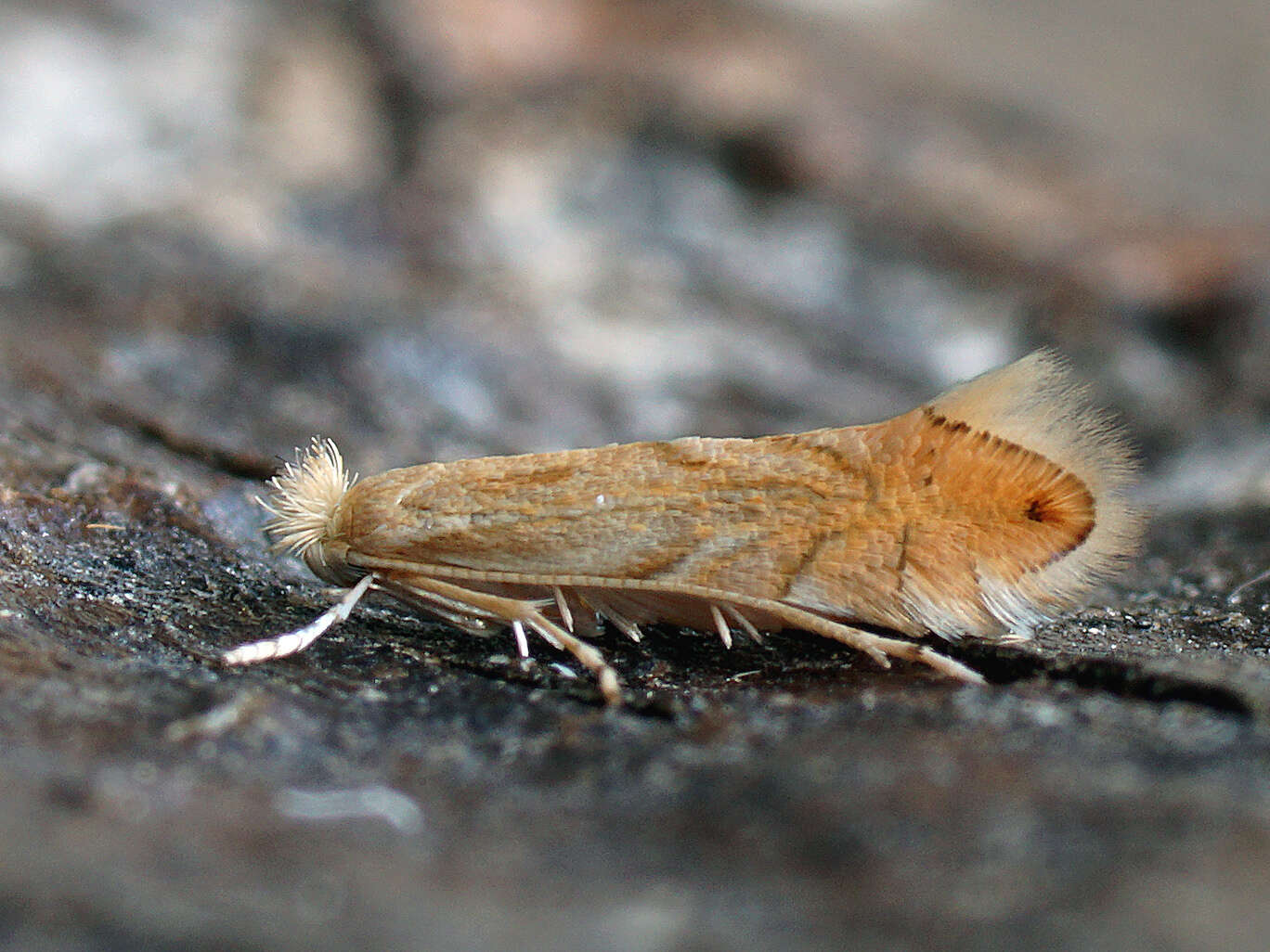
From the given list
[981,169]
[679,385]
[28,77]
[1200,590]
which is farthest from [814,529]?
[28,77]

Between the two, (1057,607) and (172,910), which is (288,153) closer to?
(1057,607)

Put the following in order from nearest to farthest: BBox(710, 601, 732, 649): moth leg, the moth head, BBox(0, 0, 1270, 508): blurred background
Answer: BBox(710, 601, 732, 649): moth leg
the moth head
BBox(0, 0, 1270, 508): blurred background

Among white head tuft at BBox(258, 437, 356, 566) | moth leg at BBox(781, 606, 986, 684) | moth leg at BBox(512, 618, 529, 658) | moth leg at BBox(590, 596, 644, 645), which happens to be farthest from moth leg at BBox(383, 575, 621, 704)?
moth leg at BBox(781, 606, 986, 684)

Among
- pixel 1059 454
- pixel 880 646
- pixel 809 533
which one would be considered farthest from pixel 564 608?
pixel 1059 454

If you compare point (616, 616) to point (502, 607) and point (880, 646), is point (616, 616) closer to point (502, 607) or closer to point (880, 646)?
point (502, 607)

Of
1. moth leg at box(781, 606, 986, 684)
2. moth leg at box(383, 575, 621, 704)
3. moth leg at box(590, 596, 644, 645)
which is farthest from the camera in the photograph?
moth leg at box(590, 596, 644, 645)

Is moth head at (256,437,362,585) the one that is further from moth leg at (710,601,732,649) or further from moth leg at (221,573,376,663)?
moth leg at (710,601,732,649)
